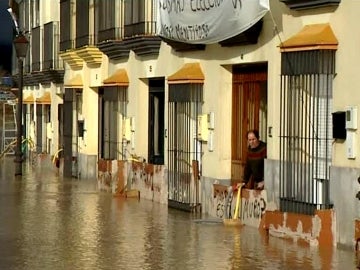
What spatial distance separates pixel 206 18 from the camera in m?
18.3

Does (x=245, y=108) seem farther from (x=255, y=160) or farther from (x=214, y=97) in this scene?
(x=255, y=160)

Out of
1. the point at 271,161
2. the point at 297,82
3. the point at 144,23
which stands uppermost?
the point at 144,23

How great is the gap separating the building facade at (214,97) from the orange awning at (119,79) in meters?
0.04

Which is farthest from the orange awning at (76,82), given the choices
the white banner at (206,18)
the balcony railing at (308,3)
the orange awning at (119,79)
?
the balcony railing at (308,3)

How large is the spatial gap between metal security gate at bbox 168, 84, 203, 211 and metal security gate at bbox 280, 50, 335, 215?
Answer: 4.19 meters

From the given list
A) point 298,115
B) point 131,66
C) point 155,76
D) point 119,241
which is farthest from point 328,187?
point 131,66

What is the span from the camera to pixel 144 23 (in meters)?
23.0

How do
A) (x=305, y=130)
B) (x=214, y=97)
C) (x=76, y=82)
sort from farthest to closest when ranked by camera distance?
(x=76, y=82)
(x=214, y=97)
(x=305, y=130)

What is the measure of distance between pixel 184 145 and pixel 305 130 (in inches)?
224

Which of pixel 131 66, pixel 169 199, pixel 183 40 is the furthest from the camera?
pixel 131 66

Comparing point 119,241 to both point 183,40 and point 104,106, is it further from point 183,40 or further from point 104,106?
point 104,106

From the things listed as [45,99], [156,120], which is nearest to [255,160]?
[156,120]

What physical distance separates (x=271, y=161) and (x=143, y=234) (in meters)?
2.39

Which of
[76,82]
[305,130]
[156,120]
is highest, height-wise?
[76,82]
